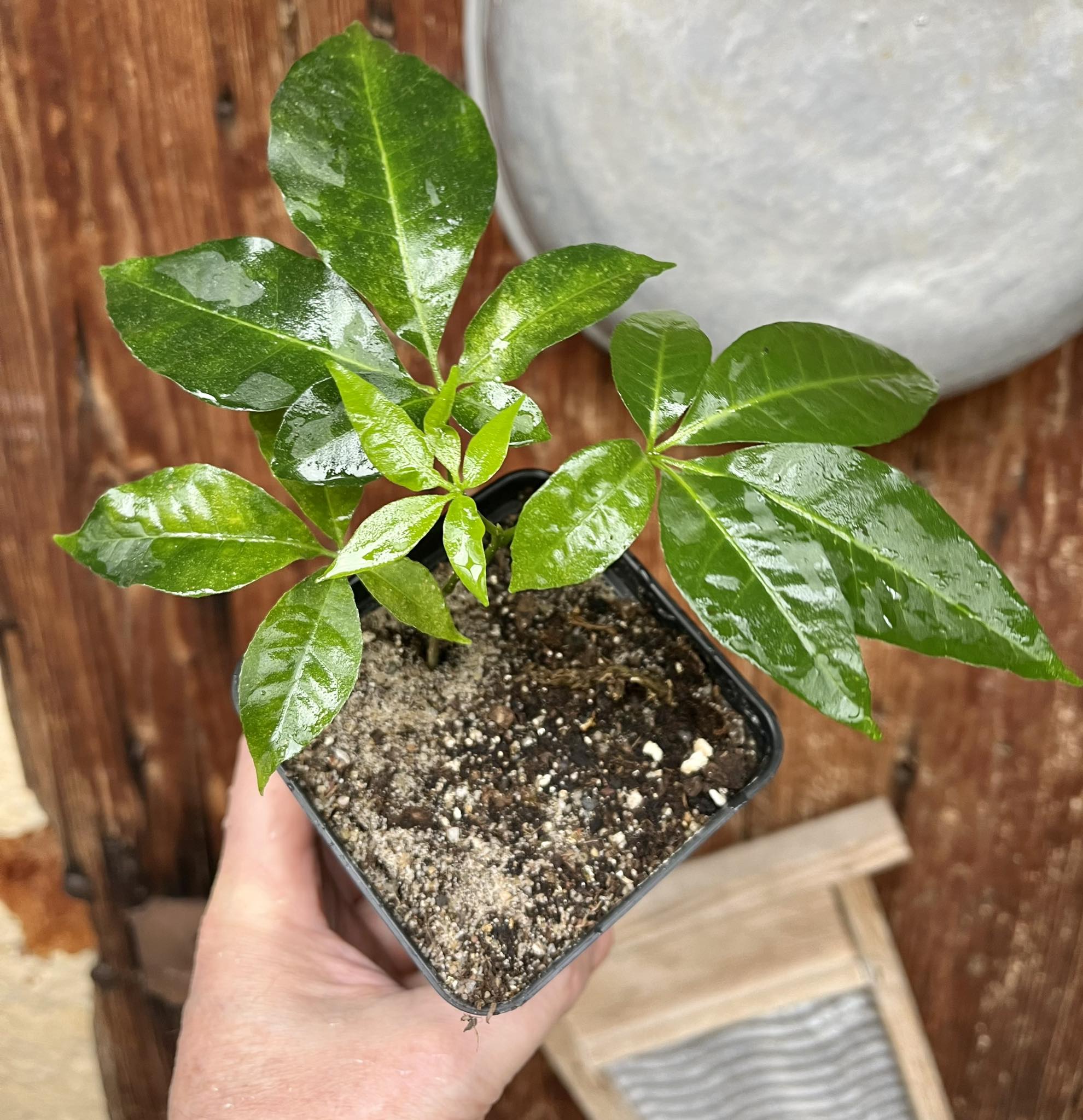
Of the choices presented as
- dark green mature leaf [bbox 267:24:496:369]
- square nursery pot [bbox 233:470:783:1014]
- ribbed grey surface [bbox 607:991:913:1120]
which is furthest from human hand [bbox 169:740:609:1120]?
dark green mature leaf [bbox 267:24:496:369]

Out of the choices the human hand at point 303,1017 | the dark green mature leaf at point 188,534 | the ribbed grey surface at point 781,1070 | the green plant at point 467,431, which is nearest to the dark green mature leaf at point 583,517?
the green plant at point 467,431

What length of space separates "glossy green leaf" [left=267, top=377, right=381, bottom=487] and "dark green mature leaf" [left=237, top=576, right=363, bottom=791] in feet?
0.13

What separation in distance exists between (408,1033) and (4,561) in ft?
1.49

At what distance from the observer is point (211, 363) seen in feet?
1.04

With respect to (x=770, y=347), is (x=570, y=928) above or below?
below

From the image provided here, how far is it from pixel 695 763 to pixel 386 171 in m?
0.29

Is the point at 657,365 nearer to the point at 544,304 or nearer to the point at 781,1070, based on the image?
the point at 544,304

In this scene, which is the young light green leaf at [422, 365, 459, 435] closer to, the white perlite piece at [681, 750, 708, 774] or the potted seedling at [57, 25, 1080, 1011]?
the potted seedling at [57, 25, 1080, 1011]

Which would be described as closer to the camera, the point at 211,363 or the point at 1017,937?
the point at 211,363

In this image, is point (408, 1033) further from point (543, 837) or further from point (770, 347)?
point (770, 347)

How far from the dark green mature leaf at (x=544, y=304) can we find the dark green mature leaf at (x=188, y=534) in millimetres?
93

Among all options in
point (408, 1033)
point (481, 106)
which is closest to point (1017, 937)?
point (408, 1033)

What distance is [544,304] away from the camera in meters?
0.33

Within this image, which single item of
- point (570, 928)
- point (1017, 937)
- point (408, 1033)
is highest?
point (570, 928)
